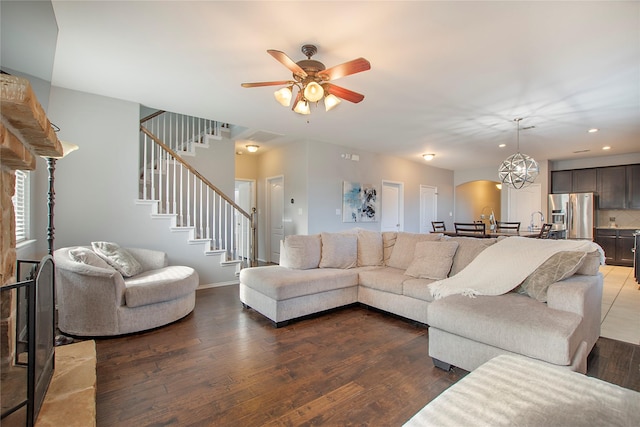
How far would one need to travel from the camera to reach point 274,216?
22.5 feet

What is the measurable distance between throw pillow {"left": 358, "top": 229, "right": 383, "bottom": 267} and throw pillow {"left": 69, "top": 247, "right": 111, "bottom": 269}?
9.67ft

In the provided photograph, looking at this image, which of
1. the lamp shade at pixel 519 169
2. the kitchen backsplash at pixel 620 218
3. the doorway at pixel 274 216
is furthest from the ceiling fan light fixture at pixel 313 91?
the kitchen backsplash at pixel 620 218

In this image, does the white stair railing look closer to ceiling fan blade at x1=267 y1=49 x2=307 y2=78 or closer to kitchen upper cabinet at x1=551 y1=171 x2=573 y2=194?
ceiling fan blade at x1=267 y1=49 x2=307 y2=78

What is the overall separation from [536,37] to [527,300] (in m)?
2.15

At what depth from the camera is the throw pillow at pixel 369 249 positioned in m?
3.97

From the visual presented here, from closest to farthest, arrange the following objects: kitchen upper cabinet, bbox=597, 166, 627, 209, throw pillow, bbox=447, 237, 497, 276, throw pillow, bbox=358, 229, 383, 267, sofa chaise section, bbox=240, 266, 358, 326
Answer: sofa chaise section, bbox=240, 266, 358, 326
throw pillow, bbox=447, 237, 497, 276
throw pillow, bbox=358, 229, 383, 267
kitchen upper cabinet, bbox=597, 166, 627, 209

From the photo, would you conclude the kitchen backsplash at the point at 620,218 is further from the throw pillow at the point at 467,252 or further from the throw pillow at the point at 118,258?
the throw pillow at the point at 118,258

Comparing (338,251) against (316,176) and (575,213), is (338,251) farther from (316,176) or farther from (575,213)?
(575,213)

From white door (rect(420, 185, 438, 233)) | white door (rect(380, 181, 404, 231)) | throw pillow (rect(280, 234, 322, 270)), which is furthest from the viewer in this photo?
white door (rect(420, 185, 438, 233))

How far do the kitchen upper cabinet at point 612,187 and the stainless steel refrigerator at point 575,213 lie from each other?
20cm

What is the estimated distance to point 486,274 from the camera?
2.67 metres

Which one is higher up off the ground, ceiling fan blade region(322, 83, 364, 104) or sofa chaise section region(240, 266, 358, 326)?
ceiling fan blade region(322, 83, 364, 104)

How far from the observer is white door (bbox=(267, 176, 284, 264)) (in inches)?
259

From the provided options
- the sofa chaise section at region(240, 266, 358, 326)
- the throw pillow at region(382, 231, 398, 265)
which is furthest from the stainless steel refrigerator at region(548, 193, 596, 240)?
the sofa chaise section at region(240, 266, 358, 326)
